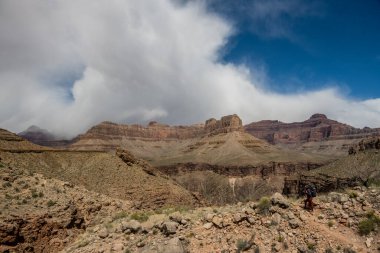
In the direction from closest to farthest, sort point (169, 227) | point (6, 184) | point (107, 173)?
point (169, 227) → point (6, 184) → point (107, 173)

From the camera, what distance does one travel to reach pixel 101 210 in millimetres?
27609

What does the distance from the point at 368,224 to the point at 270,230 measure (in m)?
4.03

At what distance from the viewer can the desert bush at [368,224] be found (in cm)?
1593

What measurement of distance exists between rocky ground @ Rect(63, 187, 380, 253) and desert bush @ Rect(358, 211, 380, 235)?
6cm

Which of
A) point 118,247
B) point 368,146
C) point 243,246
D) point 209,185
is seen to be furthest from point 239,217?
point 209,185

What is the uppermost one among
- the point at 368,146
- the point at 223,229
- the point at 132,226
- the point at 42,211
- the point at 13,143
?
the point at 368,146

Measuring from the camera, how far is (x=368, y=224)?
16.1 metres

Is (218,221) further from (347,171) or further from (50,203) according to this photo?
(347,171)

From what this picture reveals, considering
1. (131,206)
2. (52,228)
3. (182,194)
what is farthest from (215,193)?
(52,228)

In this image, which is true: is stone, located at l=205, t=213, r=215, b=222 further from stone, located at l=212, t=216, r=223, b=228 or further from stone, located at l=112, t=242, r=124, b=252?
stone, located at l=112, t=242, r=124, b=252

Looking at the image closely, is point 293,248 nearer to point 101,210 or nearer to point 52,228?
point 52,228

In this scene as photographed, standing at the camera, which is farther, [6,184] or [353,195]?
[6,184]

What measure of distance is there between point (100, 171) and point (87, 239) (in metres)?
20.8

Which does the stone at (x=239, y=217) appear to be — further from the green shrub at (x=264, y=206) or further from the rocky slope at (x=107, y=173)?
the rocky slope at (x=107, y=173)
